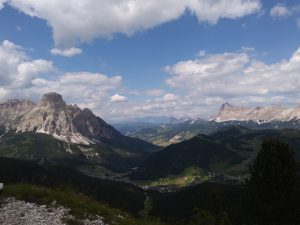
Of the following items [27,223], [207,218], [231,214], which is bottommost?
[231,214]

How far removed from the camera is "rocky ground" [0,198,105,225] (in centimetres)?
3130

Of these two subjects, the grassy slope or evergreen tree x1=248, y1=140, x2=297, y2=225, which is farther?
evergreen tree x1=248, y1=140, x2=297, y2=225

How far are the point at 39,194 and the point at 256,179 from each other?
33.4 meters

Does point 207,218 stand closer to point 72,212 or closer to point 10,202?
point 72,212

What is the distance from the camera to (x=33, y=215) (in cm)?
3247

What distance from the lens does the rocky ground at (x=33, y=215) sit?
31.3 metres

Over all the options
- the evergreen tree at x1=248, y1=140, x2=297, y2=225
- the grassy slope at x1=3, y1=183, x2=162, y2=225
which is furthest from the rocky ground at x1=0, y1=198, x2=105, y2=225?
the evergreen tree at x1=248, y1=140, x2=297, y2=225

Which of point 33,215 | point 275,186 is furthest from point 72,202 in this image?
point 275,186

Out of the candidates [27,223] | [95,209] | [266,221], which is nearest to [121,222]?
[95,209]

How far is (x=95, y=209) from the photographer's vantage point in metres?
34.2

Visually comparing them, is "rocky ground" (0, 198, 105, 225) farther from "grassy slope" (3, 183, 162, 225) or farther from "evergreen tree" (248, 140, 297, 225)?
"evergreen tree" (248, 140, 297, 225)

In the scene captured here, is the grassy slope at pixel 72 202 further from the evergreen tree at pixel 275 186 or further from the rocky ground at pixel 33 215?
the evergreen tree at pixel 275 186

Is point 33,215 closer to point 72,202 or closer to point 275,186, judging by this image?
point 72,202

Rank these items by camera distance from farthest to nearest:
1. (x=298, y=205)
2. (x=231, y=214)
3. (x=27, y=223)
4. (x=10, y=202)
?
(x=231, y=214) < (x=298, y=205) < (x=10, y=202) < (x=27, y=223)
